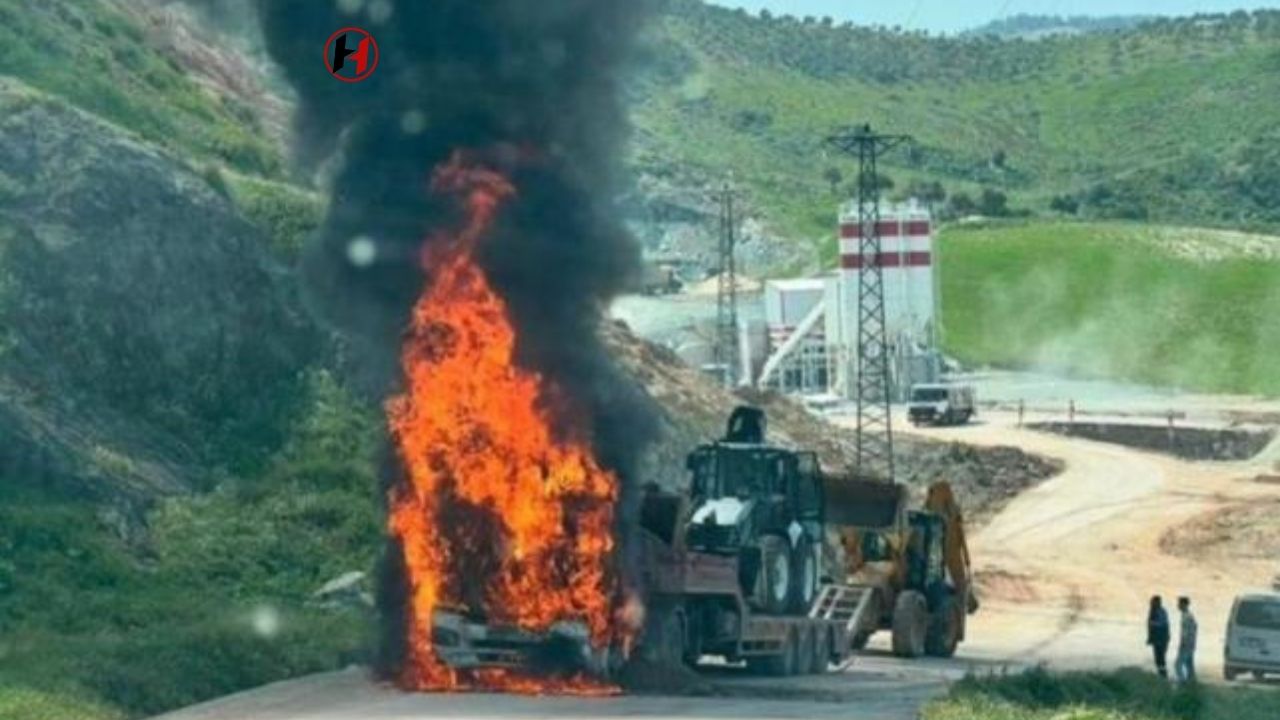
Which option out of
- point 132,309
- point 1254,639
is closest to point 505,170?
point 1254,639

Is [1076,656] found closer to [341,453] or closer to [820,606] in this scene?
[820,606]

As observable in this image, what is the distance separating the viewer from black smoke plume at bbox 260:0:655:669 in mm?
43875

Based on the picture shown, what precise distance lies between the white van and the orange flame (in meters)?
15.5

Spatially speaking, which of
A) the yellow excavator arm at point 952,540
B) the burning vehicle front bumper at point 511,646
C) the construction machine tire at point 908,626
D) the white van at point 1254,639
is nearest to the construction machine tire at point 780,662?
the burning vehicle front bumper at point 511,646

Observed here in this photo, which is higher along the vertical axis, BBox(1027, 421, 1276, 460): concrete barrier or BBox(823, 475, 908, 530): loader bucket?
BBox(1027, 421, 1276, 460): concrete barrier

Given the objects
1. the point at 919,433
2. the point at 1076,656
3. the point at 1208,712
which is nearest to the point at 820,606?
the point at 1076,656

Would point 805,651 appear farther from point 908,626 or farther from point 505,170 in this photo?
point 505,170

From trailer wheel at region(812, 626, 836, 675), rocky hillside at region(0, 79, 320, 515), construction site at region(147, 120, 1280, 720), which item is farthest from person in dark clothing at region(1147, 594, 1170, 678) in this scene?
rocky hillside at region(0, 79, 320, 515)

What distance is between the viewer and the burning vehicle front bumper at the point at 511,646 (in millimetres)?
42594

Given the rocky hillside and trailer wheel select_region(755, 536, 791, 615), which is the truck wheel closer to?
trailer wheel select_region(755, 536, 791, 615)

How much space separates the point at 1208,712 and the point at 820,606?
44.4 ft

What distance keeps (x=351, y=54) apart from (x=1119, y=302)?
130674 mm

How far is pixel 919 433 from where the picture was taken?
4518 inches

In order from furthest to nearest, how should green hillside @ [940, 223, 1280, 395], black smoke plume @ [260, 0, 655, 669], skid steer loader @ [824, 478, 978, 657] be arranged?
1. green hillside @ [940, 223, 1280, 395]
2. skid steer loader @ [824, 478, 978, 657]
3. black smoke plume @ [260, 0, 655, 669]
